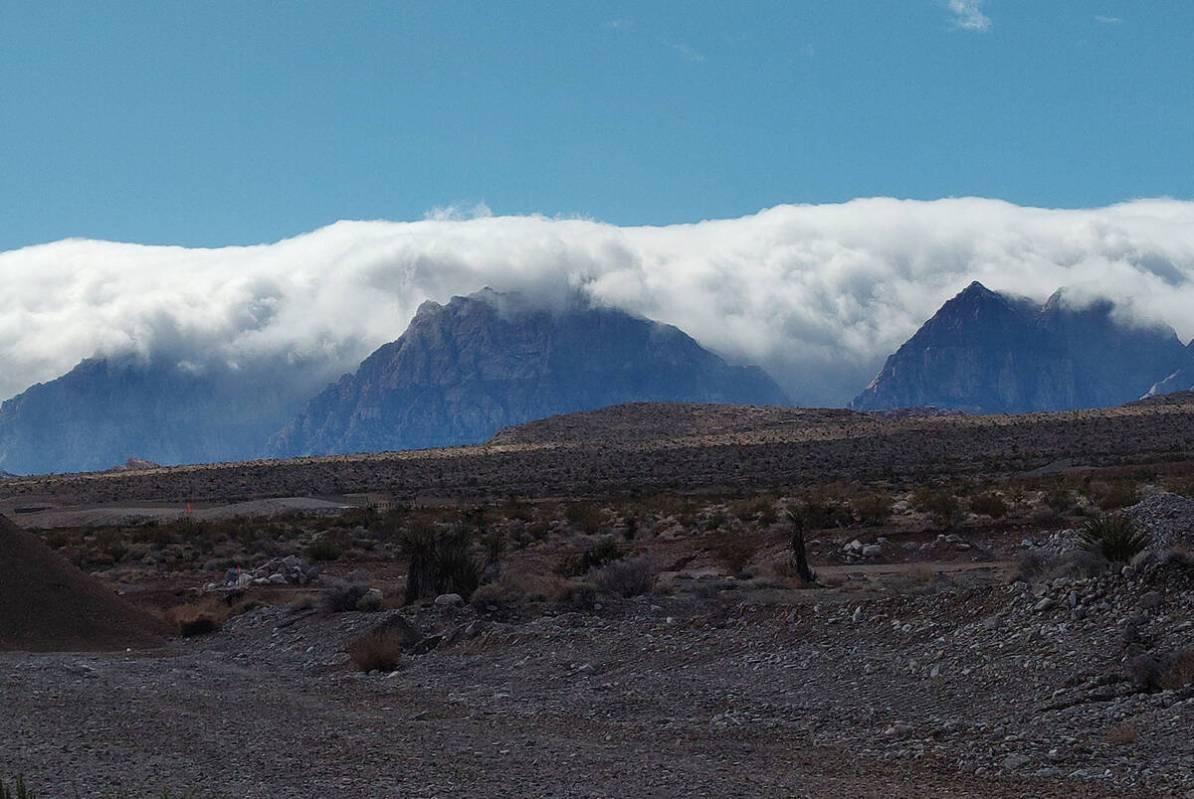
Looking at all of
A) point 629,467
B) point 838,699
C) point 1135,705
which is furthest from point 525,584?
point 629,467

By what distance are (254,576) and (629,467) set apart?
62332mm

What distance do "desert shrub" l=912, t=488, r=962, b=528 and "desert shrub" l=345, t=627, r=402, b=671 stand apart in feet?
69.6

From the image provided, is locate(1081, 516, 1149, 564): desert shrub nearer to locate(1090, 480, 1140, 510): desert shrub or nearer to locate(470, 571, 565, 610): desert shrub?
locate(470, 571, 565, 610): desert shrub

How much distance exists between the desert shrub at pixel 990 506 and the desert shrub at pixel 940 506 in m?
0.50

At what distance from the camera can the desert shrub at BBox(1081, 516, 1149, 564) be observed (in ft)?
A: 59.3

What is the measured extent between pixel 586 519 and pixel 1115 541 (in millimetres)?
29086

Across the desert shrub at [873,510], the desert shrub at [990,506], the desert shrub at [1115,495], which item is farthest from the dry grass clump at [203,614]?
the desert shrub at [1115,495]

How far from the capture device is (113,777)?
11406mm

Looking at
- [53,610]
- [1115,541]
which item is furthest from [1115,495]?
[53,610]

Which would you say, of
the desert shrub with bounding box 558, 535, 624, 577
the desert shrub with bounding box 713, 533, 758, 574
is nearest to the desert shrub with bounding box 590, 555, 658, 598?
the desert shrub with bounding box 558, 535, 624, 577

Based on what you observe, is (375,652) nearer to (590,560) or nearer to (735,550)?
(590,560)

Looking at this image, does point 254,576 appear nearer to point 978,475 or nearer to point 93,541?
point 93,541

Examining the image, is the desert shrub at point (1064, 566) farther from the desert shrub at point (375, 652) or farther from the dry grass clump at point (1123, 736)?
the desert shrub at point (375, 652)

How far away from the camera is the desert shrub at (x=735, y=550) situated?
30.3 meters
